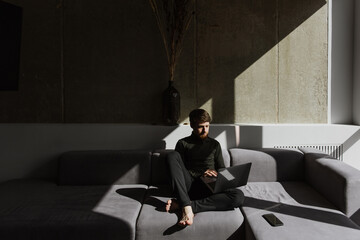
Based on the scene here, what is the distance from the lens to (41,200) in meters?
2.54

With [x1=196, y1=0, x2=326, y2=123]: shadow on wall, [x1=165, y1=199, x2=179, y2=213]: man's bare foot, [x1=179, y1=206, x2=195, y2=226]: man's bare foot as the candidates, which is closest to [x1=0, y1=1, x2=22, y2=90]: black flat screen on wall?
[x1=196, y1=0, x2=326, y2=123]: shadow on wall

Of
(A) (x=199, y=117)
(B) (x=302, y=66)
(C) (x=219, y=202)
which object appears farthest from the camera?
(B) (x=302, y=66)

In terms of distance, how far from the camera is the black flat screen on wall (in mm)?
3406

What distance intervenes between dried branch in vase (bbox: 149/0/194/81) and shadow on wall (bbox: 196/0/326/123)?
6.9 inches

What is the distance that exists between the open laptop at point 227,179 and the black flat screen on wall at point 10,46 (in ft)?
8.48

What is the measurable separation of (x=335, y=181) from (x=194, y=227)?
1260 mm

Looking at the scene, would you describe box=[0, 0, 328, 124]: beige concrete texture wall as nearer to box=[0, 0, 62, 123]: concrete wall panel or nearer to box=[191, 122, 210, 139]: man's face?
box=[0, 0, 62, 123]: concrete wall panel

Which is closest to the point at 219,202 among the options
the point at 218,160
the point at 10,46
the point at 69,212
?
the point at 218,160

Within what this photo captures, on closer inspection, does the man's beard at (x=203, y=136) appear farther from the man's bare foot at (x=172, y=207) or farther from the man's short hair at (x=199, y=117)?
the man's bare foot at (x=172, y=207)

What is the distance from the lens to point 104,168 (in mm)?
3025

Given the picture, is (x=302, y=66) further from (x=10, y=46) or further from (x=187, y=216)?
(x=10, y=46)

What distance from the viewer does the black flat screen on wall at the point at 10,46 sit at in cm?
341

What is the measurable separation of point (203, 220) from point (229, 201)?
0.29m

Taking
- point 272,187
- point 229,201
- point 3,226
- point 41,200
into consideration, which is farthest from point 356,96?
point 3,226
